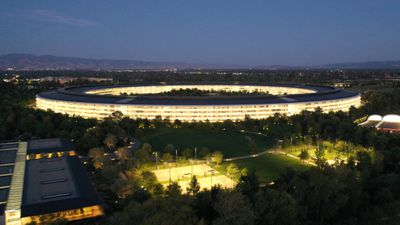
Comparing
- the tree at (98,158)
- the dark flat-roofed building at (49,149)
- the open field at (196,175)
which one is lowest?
the open field at (196,175)

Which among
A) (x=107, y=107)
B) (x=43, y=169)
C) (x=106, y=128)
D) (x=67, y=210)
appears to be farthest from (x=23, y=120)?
(x=67, y=210)

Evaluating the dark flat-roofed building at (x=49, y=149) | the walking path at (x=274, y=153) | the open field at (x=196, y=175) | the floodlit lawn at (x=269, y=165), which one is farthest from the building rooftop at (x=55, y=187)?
the walking path at (x=274, y=153)

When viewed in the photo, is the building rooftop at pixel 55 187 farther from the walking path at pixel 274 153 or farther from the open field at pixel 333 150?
the open field at pixel 333 150

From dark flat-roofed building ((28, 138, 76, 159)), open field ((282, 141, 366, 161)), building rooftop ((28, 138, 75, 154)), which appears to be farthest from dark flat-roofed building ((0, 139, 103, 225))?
open field ((282, 141, 366, 161))

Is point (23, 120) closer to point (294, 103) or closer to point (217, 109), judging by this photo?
point (217, 109)

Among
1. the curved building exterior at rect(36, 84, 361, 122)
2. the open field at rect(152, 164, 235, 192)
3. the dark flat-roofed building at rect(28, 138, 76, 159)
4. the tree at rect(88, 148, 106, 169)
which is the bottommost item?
the open field at rect(152, 164, 235, 192)

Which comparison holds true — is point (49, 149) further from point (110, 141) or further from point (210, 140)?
point (210, 140)

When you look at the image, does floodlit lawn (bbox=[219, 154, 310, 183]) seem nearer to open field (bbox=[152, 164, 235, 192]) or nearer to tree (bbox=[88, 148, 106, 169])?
open field (bbox=[152, 164, 235, 192])
